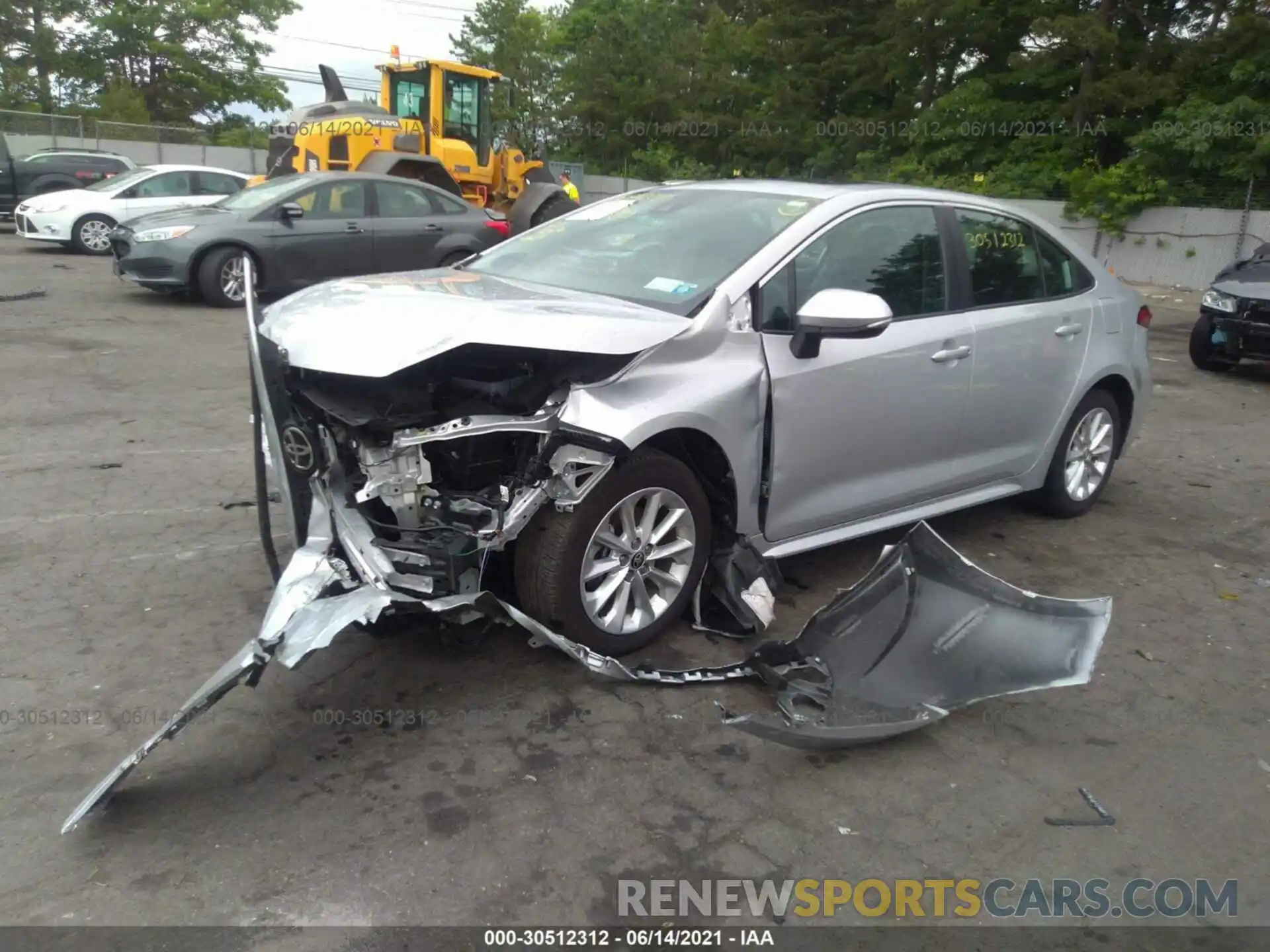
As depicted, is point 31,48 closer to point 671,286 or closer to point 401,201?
point 401,201

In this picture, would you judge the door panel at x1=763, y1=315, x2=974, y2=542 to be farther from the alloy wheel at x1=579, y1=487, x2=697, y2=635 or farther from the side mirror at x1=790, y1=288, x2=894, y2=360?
the alloy wheel at x1=579, y1=487, x2=697, y2=635

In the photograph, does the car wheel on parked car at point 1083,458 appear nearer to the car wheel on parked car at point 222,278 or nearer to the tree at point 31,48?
the car wheel on parked car at point 222,278

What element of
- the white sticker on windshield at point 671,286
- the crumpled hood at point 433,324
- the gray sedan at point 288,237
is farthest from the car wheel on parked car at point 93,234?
the white sticker on windshield at point 671,286

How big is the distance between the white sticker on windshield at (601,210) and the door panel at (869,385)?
1.14 metres

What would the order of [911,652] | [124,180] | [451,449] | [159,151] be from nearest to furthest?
[451,449] → [911,652] → [124,180] → [159,151]

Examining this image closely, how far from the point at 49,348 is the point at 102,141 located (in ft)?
89.3

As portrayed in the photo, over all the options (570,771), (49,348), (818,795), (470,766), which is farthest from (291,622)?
(49,348)

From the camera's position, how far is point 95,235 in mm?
17156

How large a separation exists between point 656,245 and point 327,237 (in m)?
8.39

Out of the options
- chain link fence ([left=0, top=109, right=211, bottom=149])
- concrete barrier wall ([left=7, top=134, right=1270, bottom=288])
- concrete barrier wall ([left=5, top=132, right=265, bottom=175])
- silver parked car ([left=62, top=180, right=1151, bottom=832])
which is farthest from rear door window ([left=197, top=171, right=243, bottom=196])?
chain link fence ([left=0, top=109, right=211, bottom=149])

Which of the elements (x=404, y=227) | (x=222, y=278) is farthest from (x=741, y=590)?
(x=222, y=278)

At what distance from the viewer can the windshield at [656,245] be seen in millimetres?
4172

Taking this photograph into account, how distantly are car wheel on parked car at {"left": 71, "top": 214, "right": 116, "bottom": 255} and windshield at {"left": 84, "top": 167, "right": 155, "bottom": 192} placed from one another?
63 cm

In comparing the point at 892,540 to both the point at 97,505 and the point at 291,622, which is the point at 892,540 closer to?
the point at 291,622
